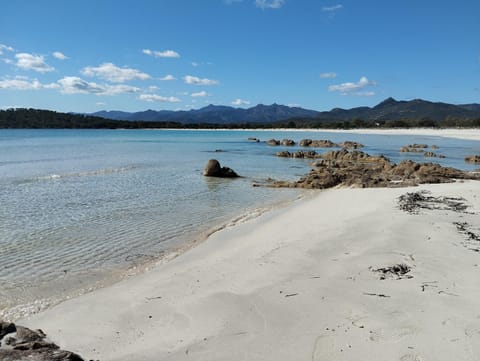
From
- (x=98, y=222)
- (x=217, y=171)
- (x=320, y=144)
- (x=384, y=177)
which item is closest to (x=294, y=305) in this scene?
(x=98, y=222)

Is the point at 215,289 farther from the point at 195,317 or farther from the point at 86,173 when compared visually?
the point at 86,173

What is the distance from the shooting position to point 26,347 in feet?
12.2

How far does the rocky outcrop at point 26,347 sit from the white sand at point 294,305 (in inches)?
14.1

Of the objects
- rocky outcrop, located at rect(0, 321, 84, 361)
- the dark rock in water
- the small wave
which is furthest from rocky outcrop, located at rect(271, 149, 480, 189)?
rocky outcrop, located at rect(0, 321, 84, 361)

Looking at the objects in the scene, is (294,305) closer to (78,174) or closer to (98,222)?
(98,222)

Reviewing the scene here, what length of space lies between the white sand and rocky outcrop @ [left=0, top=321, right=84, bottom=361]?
0.36 meters

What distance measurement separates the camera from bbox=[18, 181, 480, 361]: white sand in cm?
396

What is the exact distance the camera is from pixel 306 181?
18.7 metres

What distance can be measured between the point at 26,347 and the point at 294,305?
3.06 m

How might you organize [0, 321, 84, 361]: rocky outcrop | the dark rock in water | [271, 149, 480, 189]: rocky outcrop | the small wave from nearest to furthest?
1. [0, 321, 84, 361]: rocky outcrop
2. [271, 149, 480, 189]: rocky outcrop
3. the small wave
4. the dark rock in water

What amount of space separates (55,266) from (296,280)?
185 inches

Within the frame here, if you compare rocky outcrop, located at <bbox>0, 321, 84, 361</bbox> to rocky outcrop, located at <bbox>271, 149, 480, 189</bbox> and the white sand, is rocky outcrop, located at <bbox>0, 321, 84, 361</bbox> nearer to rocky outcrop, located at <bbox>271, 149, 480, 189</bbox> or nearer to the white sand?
the white sand

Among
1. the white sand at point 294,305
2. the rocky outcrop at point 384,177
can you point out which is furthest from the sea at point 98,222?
the rocky outcrop at point 384,177

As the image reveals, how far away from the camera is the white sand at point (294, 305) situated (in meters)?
3.96
